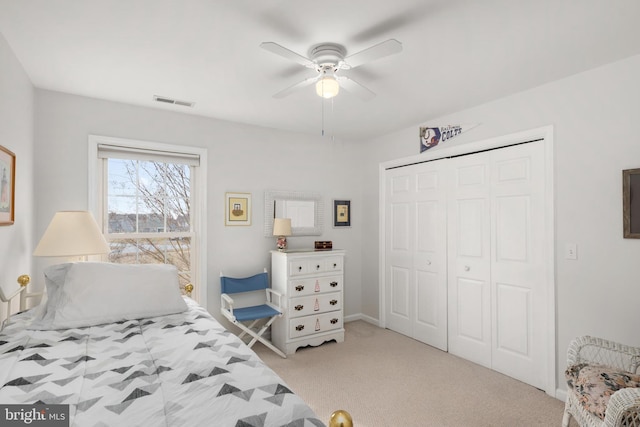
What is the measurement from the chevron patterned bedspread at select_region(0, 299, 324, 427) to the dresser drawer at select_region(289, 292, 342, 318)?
6.07 ft

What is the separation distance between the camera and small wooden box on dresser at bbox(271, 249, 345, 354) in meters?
3.64

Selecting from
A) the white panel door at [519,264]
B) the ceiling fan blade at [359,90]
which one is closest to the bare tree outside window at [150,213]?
the ceiling fan blade at [359,90]

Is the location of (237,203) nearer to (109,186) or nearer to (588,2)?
(109,186)

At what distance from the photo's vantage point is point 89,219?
252cm

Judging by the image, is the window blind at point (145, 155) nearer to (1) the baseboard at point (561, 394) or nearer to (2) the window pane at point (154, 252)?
(2) the window pane at point (154, 252)

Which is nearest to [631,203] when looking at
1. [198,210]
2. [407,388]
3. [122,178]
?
[407,388]

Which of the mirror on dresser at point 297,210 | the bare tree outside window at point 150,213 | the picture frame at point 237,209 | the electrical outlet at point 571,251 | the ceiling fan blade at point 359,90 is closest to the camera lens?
the ceiling fan blade at point 359,90

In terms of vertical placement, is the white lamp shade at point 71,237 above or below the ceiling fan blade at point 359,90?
below

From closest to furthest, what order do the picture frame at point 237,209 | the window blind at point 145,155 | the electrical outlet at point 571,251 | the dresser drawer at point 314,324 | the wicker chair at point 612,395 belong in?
the wicker chair at point 612,395 → the electrical outlet at point 571,251 → the window blind at point 145,155 → the dresser drawer at point 314,324 → the picture frame at point 237,209

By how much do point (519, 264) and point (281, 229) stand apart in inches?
94.3

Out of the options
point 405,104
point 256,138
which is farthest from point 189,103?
point 405,104

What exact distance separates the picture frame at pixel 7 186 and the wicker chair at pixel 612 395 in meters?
3.42

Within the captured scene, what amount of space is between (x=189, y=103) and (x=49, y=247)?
5.50ft

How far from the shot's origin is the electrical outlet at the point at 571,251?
8.48ft
